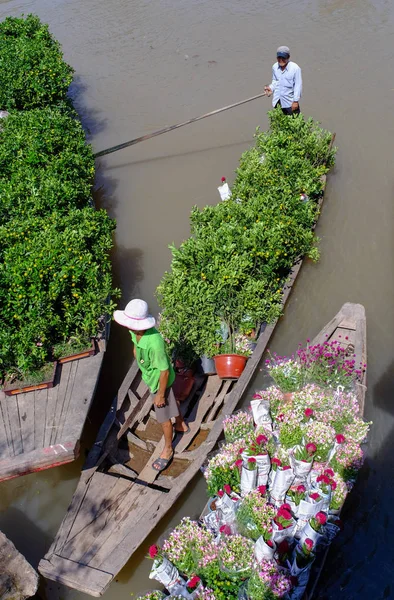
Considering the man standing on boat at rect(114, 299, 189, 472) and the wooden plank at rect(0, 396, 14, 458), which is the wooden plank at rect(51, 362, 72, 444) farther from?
the man standing on boat at rect(114, 299, 189, 472)

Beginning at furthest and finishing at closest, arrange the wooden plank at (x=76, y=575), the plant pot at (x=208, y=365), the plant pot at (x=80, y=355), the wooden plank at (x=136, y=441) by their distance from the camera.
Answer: the plant pot at (x=208, y=365)
the plant pot at (x=80, y=355)
the wooden plank at (x=136, y=441)
the wooden plank at (x=76, y=575)

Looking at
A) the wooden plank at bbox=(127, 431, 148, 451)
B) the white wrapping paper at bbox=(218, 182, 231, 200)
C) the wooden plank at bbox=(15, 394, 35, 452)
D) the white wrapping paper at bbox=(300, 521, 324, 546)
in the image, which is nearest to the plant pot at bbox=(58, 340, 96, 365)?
the wooden plank at bbox=(15, 394, 35, 452)

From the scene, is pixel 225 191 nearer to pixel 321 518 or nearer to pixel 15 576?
pixel 321 518

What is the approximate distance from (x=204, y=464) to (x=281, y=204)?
3.74m

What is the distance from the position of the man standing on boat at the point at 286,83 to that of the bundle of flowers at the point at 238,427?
5810mm

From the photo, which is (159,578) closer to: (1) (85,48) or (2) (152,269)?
(2) (152,269)

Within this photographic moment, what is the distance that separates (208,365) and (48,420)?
1.78 metres

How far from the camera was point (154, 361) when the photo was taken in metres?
4.68

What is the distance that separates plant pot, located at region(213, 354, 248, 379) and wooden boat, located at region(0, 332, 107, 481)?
1296 mm

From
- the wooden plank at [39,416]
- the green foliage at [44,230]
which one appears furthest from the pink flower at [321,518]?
the green foliage at [44,230]

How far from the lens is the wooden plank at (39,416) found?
5.04m

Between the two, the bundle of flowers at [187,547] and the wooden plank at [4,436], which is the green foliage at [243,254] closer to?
the wooden plank at [4,436]

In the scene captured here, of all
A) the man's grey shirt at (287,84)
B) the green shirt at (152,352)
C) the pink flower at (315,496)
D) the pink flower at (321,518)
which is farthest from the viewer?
the man's grey shirt at (287,84)

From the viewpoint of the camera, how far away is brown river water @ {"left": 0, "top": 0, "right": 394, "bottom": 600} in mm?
5328
